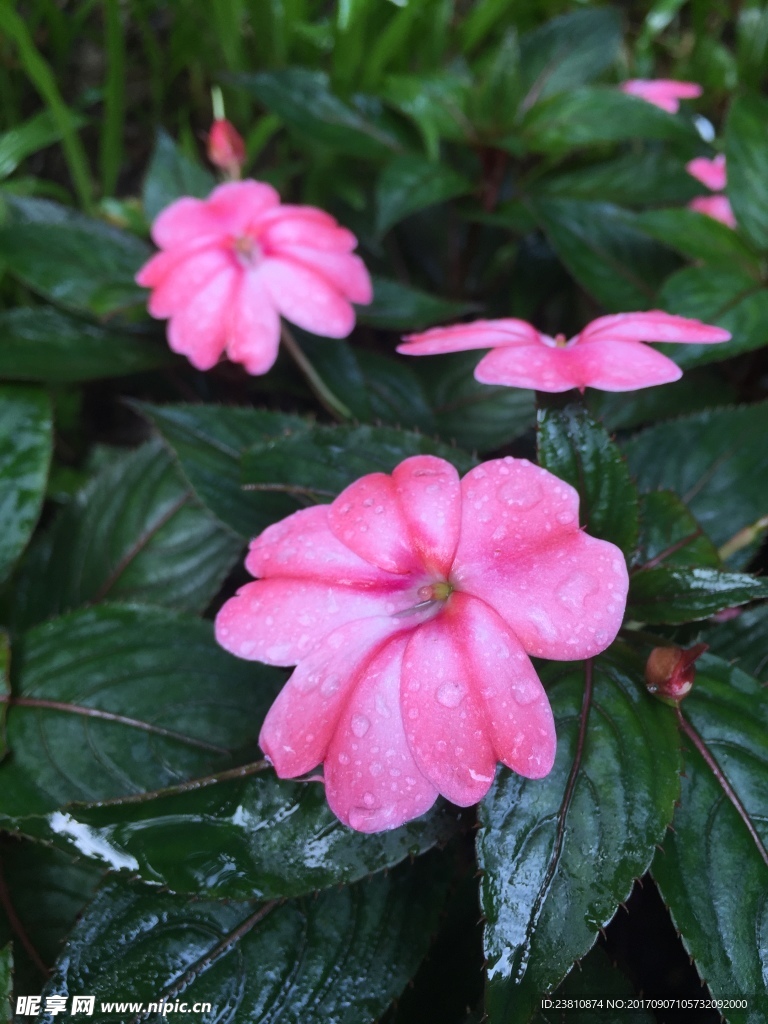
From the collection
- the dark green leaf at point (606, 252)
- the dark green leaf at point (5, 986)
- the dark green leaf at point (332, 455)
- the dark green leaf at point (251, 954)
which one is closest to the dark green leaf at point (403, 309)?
the dark green leaf at point (606, 252)

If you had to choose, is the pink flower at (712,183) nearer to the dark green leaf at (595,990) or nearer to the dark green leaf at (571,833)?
the dark green leaf at (571,833)

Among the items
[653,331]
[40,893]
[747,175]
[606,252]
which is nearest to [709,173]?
[747,175]

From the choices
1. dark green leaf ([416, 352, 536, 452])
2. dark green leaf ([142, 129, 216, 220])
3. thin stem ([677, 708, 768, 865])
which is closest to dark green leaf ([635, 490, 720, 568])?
thin stem ([677, 708, 768, 865])

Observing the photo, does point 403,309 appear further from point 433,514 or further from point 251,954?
point 251,954

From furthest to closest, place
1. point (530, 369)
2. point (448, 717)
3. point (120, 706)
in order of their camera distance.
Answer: point (120, 706) → point (530, 369) → point (448, 717)

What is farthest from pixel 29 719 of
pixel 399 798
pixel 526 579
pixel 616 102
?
pixel 616 102

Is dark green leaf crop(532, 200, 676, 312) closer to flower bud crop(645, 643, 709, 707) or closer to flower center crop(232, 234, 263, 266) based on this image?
flower center crop(232, 234, 263, 266)
